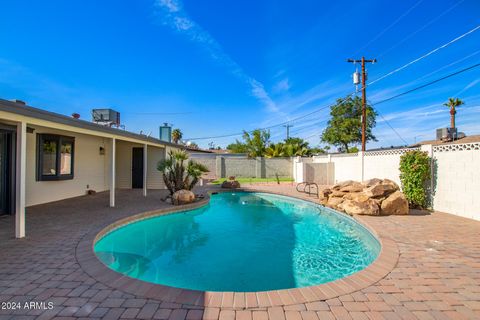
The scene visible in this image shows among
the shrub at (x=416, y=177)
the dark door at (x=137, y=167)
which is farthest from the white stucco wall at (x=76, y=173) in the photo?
the shrub at (x=416, y=177)

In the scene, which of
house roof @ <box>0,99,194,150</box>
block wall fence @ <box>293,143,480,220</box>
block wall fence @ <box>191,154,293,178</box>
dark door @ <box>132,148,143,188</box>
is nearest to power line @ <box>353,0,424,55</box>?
block wall fence @ <box>293,143,480,220</box>

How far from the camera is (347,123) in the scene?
23734mm

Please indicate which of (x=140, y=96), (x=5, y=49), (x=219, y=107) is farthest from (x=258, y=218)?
(x=219, y=107)

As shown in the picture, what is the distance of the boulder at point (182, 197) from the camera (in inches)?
368

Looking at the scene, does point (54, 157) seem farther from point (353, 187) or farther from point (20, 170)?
point (353, 187)

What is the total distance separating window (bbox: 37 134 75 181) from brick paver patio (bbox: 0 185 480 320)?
4149 mm

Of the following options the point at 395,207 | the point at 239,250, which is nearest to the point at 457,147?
the point at 395,207

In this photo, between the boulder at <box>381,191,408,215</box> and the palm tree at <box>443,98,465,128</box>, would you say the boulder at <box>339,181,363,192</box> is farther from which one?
the palm tree at <box>443,98,465,128</box>

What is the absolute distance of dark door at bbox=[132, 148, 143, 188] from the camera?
13.4 m

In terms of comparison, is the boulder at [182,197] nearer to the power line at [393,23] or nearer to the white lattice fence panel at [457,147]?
the white lattice fence panel at [457,147]

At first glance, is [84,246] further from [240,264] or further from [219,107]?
[219,107]

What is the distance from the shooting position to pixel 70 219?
6.49 m

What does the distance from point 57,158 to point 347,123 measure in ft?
78.8

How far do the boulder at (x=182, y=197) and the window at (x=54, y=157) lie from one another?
4630 mm
